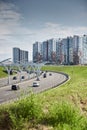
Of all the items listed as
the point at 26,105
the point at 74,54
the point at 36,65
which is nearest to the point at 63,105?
the point at 26,105

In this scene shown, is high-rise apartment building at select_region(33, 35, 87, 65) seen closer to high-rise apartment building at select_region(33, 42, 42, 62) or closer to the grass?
high-rise apartment building at select_region(33, 42, 42, 62)

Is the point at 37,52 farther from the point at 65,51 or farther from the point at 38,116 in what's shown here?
the point at 38,116

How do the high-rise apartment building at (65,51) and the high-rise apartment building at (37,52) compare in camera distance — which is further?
the high-rise apartment building at (37,52)

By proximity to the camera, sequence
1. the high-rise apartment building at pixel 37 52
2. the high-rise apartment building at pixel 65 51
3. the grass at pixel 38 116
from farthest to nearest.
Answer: the high-rise apartment building at pixel 37 52 < the high-rise apartment building at pixel 65 51 < the grass at pixel 38 116

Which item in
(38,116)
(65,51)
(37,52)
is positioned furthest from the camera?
(37,52)

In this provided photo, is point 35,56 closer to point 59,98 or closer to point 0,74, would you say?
point 0,74

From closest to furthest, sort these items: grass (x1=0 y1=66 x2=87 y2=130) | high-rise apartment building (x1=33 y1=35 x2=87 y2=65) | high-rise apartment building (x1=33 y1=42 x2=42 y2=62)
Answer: grass (x1=0 y1=66 x2=87 y2=130), high-rise apartment building (x1=33 y1=35 x2=87 y2=65), high-rise apartment building (x1=33 y1=42 x2=42 y2=62)

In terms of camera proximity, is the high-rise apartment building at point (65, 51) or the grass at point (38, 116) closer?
the grass at point (38, 116)

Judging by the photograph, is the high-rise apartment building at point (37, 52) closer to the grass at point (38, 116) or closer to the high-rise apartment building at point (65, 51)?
the high-rise apartment building at point (65, 51)

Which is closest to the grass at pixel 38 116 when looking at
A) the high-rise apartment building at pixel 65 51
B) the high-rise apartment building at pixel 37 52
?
the high-rise apartment building at pixel 65 51

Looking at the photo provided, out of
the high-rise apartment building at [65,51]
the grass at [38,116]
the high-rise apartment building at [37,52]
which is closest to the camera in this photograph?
the grass at [38,116]

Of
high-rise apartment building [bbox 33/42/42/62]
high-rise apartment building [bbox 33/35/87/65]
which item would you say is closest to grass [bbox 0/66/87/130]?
high-rise apartment building [bbox 33/35/87/65]

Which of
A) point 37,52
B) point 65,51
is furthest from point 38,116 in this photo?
point 37,52

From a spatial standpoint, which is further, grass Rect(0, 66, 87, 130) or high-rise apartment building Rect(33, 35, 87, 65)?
high-rise apartment building Rect(33, 35, 87, 65)
